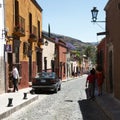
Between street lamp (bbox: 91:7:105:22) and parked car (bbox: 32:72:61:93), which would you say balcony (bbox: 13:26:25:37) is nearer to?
parked car (bbox: 32:72:61:93)

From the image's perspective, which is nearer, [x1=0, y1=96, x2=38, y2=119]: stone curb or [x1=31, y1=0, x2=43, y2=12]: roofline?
[x1=0, y1=96, x2=38, y2=119]: stone curb

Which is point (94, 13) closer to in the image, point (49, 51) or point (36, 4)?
point (36, 4)

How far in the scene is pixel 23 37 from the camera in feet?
110

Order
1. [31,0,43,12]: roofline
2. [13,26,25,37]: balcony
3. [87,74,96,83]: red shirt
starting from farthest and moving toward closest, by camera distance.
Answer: [31,0,43,12]: roofline
[13,26,25,37]: balcony
[87,74,96,83]: red shirt

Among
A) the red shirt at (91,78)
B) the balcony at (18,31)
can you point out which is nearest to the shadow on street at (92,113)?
the red shirt at (91,78)

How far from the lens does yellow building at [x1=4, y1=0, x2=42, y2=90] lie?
93.7 feet

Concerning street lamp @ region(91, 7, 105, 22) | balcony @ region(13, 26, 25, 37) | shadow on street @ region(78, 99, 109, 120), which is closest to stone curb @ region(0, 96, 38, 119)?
shadow on street @ region(78, 99, 109, 120)

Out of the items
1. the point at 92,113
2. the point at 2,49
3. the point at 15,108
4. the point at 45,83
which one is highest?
the point at 2,49

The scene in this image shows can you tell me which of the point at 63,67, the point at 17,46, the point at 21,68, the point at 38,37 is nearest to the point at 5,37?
the point at 17,46

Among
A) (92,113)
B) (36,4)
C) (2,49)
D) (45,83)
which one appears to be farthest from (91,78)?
(36,4)

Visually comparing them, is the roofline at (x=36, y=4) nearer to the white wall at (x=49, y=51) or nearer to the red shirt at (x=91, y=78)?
the white wall at (x=49, y=51)

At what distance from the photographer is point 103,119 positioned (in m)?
14.8

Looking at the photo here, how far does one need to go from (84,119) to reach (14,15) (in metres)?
16.6

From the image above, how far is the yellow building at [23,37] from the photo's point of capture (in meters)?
28.6
